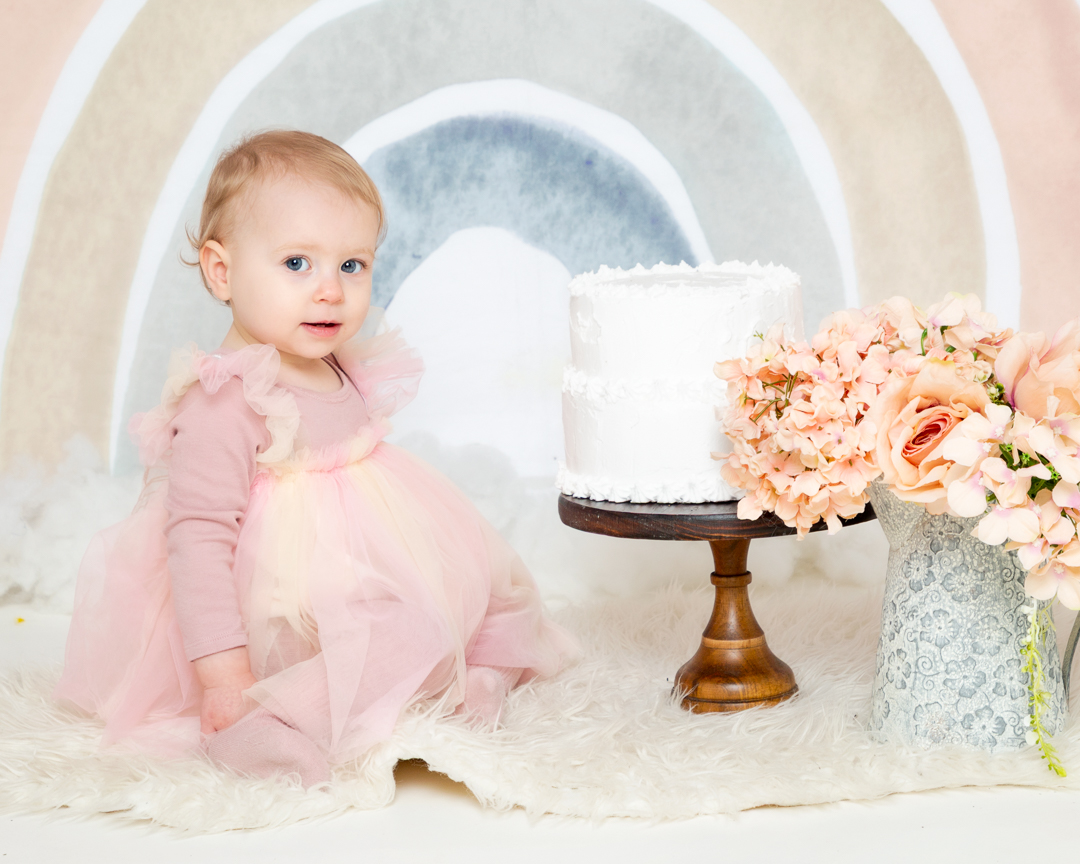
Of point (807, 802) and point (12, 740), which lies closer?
point (807, 802)

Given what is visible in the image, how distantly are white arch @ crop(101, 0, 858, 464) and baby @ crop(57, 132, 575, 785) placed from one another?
854 millimetres

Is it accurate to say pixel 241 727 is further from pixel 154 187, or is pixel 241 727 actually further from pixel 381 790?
pixel 154 187

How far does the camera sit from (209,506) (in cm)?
150

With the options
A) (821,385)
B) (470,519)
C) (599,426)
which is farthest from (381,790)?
(821,385)

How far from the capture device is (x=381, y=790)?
55.1 inches

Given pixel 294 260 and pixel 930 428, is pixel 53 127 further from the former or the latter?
pixel 930 428

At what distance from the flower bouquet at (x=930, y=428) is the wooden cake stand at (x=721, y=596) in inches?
Result: 3.5

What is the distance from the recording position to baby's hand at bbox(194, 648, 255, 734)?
4.78ft

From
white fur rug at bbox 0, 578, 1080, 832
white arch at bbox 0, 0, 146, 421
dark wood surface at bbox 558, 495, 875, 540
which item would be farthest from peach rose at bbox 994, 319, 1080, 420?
white arch at bbox 0, 0, 146, 421

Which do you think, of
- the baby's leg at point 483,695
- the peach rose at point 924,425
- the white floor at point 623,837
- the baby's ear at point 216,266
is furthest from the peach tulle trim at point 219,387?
the peach rose at point 924,425

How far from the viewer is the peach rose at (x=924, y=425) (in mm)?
1292

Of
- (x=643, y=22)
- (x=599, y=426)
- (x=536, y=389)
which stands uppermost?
(x=643, y=22)

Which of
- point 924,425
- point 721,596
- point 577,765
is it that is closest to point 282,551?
point 577,765

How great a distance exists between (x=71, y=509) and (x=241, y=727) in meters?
1.23
